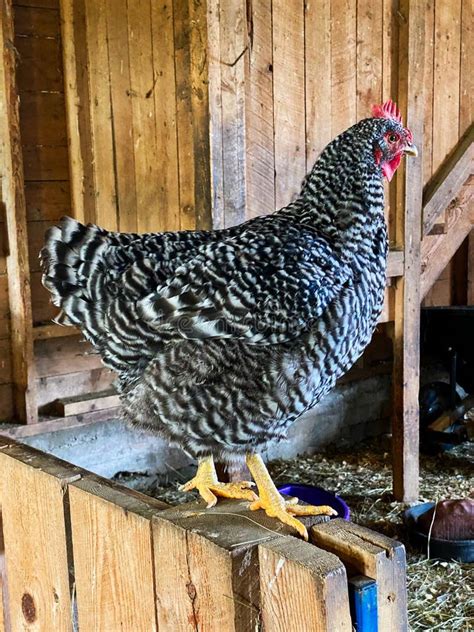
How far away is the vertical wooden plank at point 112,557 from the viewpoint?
1.09m

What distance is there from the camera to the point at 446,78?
383cm

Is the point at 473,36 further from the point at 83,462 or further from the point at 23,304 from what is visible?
the point at 83,462

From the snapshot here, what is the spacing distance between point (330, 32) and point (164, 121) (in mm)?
901

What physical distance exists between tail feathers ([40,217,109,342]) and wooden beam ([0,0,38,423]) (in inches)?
57.9

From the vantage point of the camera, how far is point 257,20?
270cm

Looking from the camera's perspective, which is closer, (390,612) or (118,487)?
(390,612)

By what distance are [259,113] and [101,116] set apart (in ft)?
2.53

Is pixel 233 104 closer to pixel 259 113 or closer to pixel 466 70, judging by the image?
pixel 259 113

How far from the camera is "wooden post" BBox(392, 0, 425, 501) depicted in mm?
3406

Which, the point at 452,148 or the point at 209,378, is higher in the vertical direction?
the point at 452,148

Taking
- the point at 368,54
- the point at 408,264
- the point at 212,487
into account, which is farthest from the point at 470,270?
the point at 212,487

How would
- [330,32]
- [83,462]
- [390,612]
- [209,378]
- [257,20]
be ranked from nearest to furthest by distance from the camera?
[390,612] → [209,378] → [257,20] → [330,32] → [83,462]

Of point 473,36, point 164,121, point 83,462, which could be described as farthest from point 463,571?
point 473,36

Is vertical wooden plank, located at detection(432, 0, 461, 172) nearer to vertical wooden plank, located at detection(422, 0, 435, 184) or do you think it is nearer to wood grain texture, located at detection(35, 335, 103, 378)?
vertical wooden plank, located at detection(422, 0, 435, 184)
